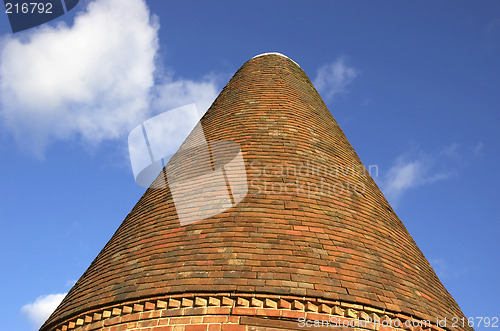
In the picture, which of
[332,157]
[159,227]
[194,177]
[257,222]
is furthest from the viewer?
[332,157]

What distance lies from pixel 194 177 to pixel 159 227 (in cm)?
86

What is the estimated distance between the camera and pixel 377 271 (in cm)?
434

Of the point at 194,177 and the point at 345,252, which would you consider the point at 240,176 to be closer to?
the point at 194,177

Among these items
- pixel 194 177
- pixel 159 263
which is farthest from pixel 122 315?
pixel 194 177

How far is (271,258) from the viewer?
164 inches

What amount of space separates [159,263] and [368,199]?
9.28ft

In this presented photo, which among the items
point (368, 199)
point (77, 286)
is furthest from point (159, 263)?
point (368, 199)

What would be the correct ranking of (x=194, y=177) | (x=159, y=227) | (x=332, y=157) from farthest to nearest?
(x=332, y=157) → (x=194, y=177) → (x=159, y=227)

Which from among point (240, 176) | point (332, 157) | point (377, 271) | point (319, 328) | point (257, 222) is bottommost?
point (319, 328)

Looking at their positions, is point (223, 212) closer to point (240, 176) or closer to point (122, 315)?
point (240, 176)

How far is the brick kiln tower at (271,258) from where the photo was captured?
12.5 ft

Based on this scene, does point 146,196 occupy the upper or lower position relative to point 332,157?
lower

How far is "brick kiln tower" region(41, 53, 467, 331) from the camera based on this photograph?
3.82 m

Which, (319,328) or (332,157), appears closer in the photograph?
(319,328)
